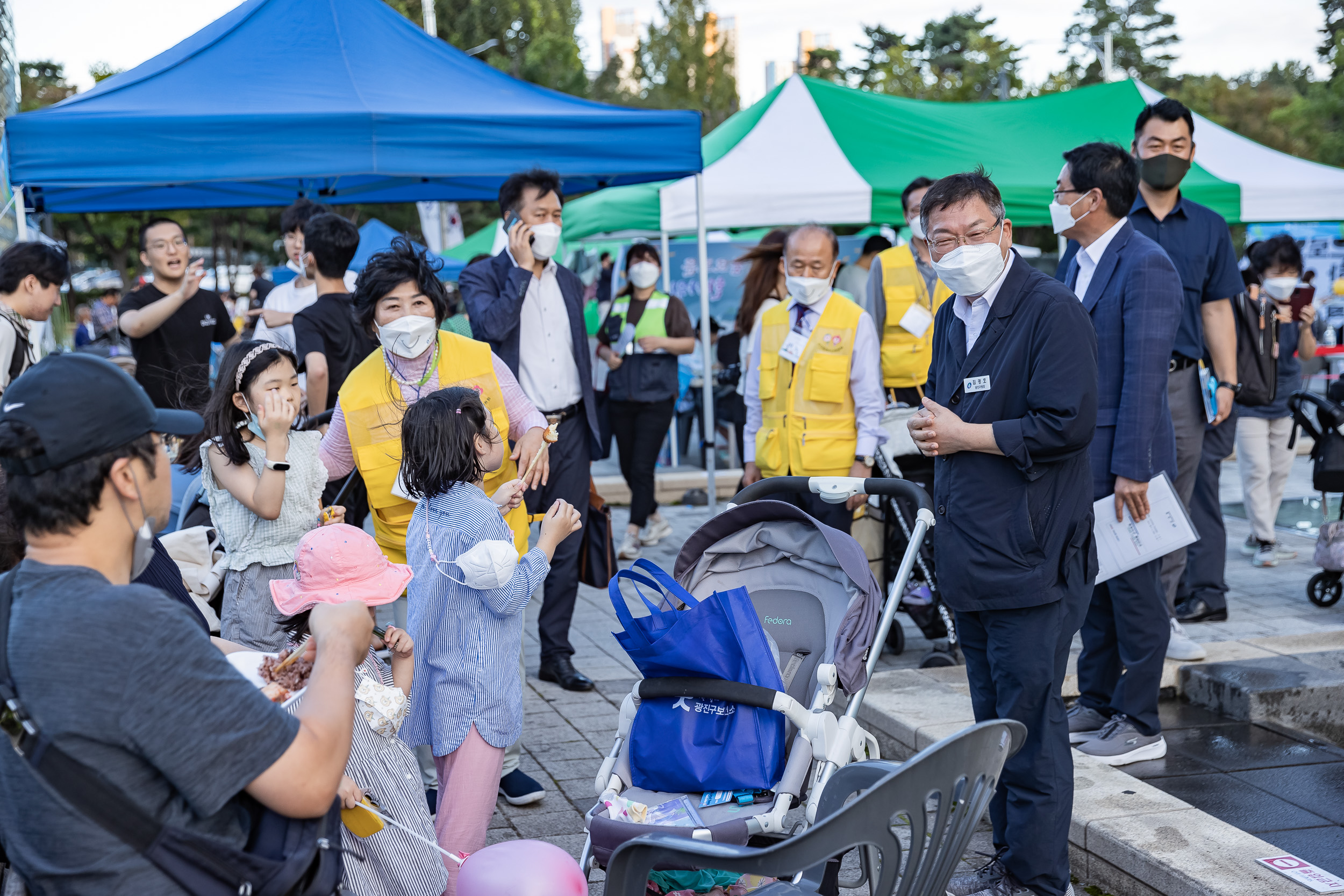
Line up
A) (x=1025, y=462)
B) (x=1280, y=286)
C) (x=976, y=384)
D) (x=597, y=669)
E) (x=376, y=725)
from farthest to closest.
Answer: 1. (x=1280, y=286)
2. (x=597, y=669)
3. (x=976, y=384)
4. (x=1025, y=462)
5. (x=376, y=725)

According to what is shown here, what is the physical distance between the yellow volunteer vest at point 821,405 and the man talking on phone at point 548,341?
35.2 inches

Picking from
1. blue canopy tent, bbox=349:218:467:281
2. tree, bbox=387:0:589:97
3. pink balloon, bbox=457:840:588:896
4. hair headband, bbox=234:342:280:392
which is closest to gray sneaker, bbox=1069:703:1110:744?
pink balloon, bbox=457:840:588:896

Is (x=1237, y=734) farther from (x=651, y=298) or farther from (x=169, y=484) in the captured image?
(x=651, y=298)

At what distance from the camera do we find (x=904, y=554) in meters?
5.44

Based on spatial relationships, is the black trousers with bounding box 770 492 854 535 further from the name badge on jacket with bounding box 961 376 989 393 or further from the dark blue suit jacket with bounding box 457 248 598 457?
the name badge on jacket with bounding box 961 376 989 393

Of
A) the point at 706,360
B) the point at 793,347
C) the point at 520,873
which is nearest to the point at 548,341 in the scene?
the point at 793,347

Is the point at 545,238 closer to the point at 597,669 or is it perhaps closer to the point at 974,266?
the point at 597,669

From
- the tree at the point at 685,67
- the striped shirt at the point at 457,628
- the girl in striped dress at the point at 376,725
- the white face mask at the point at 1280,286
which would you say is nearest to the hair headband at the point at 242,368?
the striped shirt at the point at 457,628

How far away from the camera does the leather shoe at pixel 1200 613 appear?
6195 millimetres

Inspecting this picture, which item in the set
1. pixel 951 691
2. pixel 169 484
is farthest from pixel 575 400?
pixel 169 484

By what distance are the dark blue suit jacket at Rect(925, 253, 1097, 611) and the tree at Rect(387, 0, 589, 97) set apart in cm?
2999

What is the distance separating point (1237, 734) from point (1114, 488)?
4.93 feet

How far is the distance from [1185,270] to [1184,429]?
2.34 feet

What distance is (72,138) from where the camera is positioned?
5715mm
